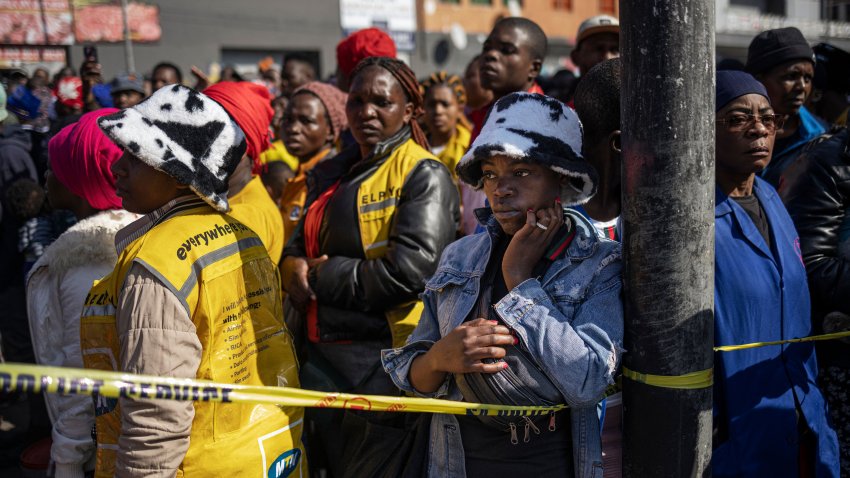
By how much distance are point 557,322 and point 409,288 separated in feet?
4.76

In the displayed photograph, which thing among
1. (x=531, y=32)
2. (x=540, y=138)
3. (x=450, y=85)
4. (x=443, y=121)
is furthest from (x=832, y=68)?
(x=540, y=138)

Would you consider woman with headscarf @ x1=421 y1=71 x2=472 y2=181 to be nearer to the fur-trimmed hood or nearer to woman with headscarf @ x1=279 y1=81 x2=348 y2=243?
woman with headscarf @ x1=279 y1=81 x2=348 y2=243

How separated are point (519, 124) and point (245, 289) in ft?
3.53

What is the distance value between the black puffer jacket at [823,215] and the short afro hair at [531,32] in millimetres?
2181

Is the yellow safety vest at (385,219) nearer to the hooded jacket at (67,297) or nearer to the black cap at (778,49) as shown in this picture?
the hooded jacket at (67,297)

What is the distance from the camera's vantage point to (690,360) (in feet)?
6.29

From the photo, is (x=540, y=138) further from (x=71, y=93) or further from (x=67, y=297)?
(x=71, y=93)

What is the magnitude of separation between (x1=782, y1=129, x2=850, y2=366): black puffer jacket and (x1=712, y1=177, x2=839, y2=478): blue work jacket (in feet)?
1.38

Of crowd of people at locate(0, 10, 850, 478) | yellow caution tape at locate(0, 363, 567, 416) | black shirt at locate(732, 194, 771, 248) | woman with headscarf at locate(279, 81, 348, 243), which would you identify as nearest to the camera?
yellow caution tape at locate(0, 363, 567, 416)

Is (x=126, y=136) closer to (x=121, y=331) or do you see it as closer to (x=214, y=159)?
(x=214, y=159)

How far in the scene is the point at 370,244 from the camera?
11.4ft

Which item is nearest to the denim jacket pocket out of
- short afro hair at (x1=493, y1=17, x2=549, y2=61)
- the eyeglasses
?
the eyeglasses

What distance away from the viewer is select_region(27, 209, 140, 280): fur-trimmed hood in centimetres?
293

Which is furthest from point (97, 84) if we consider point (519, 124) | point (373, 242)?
point (519, 124)
